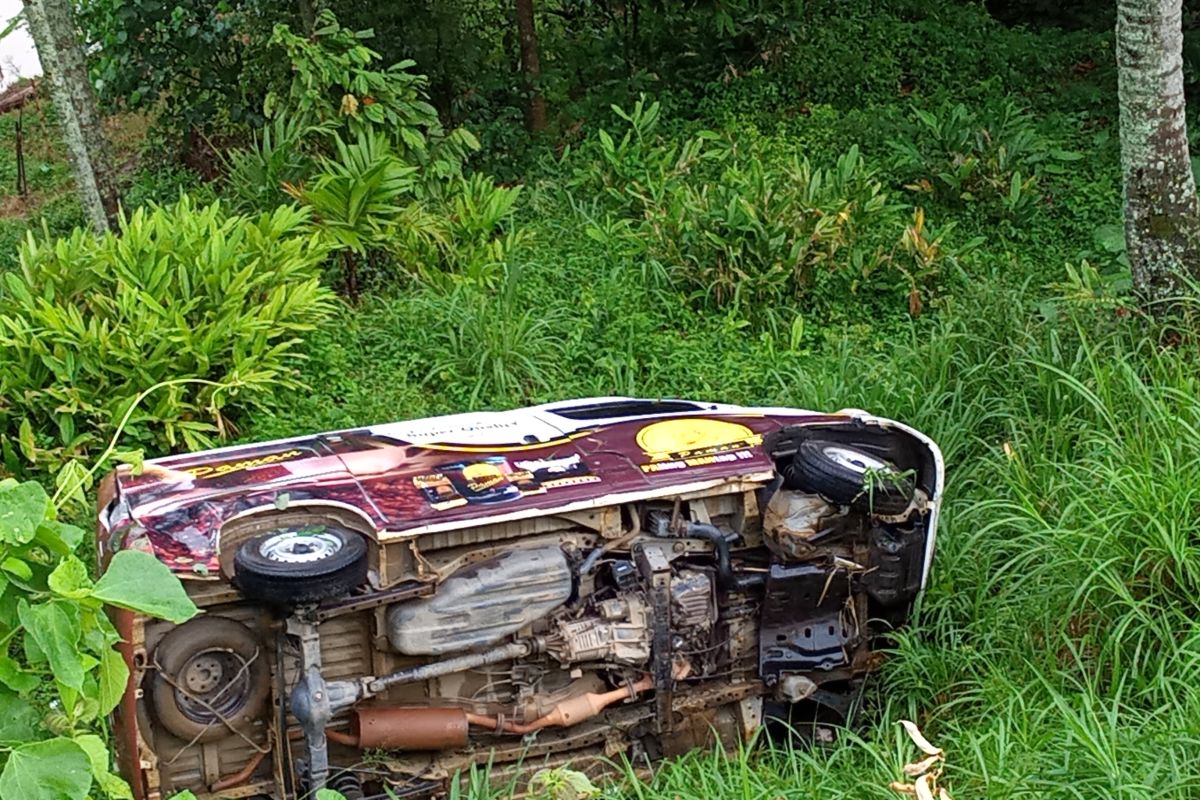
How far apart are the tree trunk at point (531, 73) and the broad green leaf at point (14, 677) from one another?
26.7 ft

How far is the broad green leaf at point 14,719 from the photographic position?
2.90 meters

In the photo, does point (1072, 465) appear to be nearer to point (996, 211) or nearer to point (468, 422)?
point (468, 422)

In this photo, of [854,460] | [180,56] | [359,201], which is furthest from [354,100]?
[854,460]

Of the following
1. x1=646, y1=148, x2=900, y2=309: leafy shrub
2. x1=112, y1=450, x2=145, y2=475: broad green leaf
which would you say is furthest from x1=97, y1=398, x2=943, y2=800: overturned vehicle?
x1=646, y1=148, x2=900, y2=309: leafy shrub

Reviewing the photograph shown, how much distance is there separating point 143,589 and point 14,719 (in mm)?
422

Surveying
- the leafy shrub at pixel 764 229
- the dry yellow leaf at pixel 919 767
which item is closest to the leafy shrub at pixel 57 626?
the dry yellow leaf at pixel 919 767

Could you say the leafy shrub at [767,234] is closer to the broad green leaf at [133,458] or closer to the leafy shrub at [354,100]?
the leafy shrub at [354,100]

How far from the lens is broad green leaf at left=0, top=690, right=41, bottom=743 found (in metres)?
2.90

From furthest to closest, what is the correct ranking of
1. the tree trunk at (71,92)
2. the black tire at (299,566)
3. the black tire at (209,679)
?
the tree trunk at (71,92) < the black tire at (209,679) < the black tire at (299,566)

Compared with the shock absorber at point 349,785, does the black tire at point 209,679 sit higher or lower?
higher

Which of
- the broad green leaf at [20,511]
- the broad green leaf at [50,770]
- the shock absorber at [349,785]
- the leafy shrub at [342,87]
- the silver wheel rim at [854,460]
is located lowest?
the shock absorber at [349,785]

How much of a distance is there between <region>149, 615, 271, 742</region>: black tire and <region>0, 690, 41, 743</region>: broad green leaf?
3.44ft

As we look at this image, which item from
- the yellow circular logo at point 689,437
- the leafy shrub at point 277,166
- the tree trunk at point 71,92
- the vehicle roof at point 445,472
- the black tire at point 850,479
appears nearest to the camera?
the vehicle roof at point 445,472

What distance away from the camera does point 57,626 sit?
110 inches
